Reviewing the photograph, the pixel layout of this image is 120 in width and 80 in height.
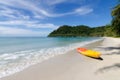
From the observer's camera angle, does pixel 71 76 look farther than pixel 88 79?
Yes

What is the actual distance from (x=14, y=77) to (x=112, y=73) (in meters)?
4.54

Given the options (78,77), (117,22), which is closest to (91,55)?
(78,77)

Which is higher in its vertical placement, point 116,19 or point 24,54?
point 116,19

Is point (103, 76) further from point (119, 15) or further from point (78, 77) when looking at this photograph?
point (119, 15)

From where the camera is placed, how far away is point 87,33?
618 feet

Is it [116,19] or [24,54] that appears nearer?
[24,54]

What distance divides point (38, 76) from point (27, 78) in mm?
556

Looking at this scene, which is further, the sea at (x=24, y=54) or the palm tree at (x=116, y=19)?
the palm tree at (x=116, y=19)

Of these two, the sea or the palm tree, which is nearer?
the sea

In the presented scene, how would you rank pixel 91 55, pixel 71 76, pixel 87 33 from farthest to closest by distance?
1. pixel 87 33
2. pixel 91 55
3. pixel 71 76

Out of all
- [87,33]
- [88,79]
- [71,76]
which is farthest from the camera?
[87,33]

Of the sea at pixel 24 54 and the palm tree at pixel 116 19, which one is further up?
the palm tree at pixel 116 19

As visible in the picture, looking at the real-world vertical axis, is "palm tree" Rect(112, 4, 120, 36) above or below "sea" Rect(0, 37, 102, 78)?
above

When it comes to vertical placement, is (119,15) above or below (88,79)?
above
